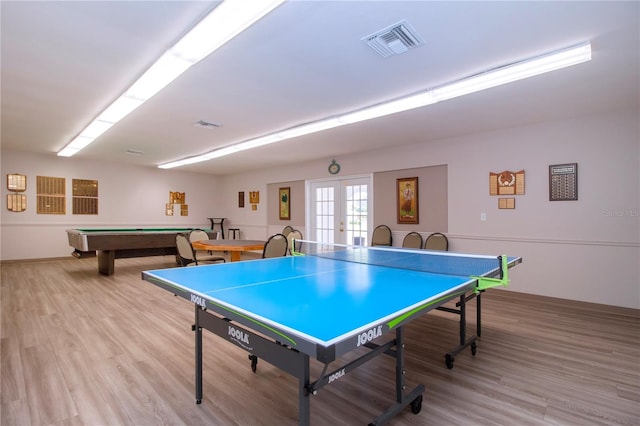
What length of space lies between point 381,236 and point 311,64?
4151 mm

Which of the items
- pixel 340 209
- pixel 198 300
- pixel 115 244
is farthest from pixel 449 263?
pixel 115 244

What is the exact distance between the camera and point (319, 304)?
1578 millimetres

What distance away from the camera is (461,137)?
545 cm

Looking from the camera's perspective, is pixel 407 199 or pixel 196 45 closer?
pixel 196 45

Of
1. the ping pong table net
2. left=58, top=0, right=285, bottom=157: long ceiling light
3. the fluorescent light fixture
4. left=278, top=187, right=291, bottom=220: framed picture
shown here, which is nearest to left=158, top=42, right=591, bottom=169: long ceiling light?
the fluorescent light fixture

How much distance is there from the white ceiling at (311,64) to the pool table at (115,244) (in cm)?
195

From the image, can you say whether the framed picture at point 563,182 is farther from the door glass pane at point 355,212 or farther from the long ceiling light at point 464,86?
the door glass pane at point 355,212

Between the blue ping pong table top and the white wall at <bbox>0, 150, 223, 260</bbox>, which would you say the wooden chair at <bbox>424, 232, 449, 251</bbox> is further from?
the white wall at <bbox>0, 150, 223, 260</bbox>

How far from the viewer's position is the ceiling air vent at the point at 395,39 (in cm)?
241

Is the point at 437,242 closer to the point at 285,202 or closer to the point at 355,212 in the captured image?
the point at 355,212

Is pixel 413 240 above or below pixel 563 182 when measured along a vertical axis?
below

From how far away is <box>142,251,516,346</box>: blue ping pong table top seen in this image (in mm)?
1323

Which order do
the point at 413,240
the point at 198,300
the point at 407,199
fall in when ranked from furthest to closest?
the point at 407,199
the point at 413,240
the point at 198,300

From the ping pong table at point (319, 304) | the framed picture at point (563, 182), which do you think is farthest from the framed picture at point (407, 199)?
the ping pong table at point (319, 304)
